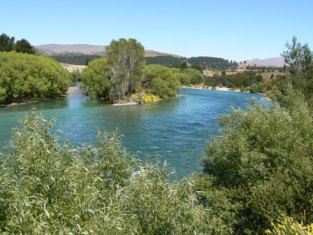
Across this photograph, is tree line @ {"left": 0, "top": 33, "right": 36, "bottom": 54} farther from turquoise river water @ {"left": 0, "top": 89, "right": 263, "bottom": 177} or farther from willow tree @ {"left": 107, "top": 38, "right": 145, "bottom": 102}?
turquoise river water @ {"left": 0, "top": 89, "right": 263, "bottom": 177}

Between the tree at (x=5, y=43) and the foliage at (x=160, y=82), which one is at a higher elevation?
the tree at (x=5, y=43)

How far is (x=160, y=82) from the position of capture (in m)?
111

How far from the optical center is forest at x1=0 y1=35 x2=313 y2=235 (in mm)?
11656

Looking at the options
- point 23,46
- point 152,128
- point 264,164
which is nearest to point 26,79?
point 23,46

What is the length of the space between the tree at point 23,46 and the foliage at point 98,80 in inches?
1021

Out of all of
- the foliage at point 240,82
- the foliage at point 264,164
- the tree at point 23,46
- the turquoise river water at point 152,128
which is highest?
the tree at point 23,46

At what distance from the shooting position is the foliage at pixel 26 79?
94.3 m

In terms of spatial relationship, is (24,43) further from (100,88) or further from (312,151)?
(312,151)

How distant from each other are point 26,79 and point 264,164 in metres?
83.8

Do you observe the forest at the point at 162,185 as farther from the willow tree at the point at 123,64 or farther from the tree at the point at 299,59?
the willow tree at the point at 123,64

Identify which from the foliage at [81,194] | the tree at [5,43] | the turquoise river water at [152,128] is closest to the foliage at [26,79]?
the turquoise river water at [152,128]

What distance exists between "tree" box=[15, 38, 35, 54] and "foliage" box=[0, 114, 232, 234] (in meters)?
119

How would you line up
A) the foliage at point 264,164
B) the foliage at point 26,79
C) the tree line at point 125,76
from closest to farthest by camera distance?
1. the foliage at point 264,164
2. the foliage at point 26,79
3. the tree line at point 125,76

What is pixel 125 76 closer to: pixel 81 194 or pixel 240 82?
pixel 240 82
